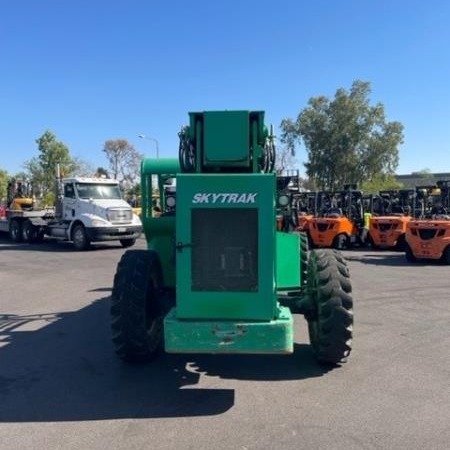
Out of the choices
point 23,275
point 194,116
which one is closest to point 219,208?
point 194,116

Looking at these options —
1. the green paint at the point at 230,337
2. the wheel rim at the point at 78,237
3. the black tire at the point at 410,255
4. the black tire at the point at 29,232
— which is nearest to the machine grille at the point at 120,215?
the wheel rim at the point at 78,237

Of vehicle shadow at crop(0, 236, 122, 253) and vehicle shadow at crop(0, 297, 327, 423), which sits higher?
vehicle shadow at crop(0, 236, 122, 253)

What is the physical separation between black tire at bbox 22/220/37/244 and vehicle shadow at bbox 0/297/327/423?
18336mm

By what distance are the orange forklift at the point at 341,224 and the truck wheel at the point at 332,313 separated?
15.1 metres

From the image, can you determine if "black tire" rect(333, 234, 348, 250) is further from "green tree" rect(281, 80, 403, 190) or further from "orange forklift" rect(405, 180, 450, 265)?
"green tree" rect(281, 80, 403, 190)

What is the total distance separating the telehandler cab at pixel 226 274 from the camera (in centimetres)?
523

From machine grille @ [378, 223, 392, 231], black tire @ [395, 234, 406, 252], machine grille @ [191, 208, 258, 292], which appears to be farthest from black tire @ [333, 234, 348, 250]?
machine grille @ [191, 208, 258, 292]

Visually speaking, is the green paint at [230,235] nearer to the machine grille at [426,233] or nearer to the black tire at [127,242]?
the machine grille at [426,233]

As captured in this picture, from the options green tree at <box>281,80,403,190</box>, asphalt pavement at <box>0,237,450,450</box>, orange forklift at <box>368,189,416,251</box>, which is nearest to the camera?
asphalt pavement at <box>0,237,450,450</box>

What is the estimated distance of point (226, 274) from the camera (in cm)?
541

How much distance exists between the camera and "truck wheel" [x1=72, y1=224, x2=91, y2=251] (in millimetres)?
21469

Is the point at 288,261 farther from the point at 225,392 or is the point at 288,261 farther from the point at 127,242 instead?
the point at 127,242

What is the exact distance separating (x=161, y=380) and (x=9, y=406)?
1.49m

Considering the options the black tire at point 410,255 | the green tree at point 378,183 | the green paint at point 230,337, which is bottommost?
the black tire at point 410,255
